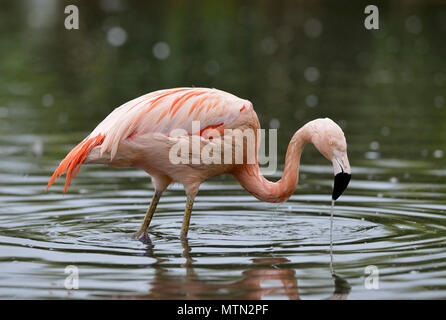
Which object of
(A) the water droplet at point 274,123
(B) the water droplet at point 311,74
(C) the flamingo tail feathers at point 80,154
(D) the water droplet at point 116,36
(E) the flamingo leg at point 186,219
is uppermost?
(D) the water droplet at point 116,36

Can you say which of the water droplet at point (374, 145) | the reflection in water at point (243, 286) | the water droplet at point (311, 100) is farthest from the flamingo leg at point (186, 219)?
the water droplet at point (311, 100)

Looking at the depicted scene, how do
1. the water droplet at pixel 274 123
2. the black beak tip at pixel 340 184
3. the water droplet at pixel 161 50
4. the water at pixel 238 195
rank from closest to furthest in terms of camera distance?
the water at pixel 238 195 → the black beak tip at pixel 340 184 → the water droplet at pixel 274 123 → the water droplet at pixel 161 50

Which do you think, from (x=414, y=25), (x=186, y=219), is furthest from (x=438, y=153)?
(x=414, y=25)

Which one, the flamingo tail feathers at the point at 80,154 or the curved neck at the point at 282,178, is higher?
the flamingo tail feathers at the point at 80,154

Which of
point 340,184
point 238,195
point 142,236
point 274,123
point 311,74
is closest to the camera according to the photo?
point 340,184

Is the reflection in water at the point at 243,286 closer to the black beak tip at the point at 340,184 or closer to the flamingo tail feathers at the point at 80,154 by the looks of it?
the black beak tip at the point at 340,184

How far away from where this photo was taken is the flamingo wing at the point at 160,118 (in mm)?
7031

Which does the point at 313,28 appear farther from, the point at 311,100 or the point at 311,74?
the point at 311,100

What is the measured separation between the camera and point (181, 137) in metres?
→ 7.09

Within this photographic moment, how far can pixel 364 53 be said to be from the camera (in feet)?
78.4

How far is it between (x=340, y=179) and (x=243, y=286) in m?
1.48

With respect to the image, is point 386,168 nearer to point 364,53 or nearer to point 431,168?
point 431,168

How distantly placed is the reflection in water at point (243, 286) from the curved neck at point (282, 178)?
1.08 metres
